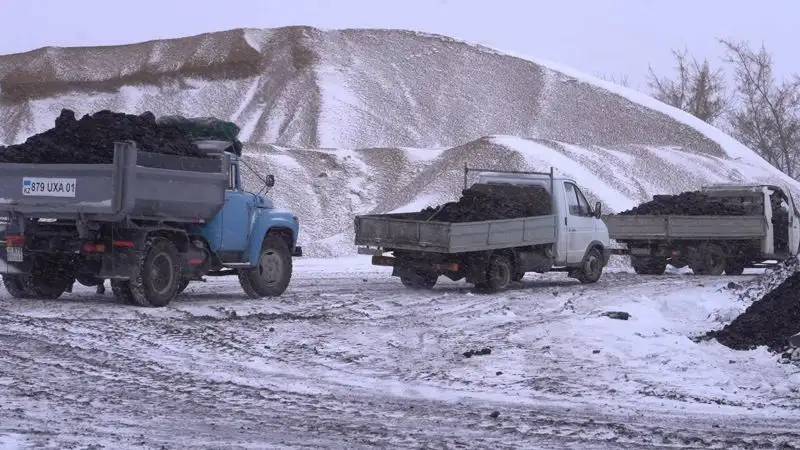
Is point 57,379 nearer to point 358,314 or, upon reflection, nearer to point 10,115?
point 358,314

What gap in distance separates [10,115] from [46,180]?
54255 millimetres

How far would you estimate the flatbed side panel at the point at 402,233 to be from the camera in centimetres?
1812

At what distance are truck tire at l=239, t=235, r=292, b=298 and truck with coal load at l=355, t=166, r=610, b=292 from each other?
6.50 feet

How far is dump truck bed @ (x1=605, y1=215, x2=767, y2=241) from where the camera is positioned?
81.5 ft

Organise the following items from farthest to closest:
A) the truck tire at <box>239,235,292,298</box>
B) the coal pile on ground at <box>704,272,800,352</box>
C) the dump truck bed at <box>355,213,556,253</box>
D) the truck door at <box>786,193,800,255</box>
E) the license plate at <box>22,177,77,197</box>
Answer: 1. the truck door at <box>786,193,800,255</box>
2. the dump truck bed at <box>355,213,556,253</box>
3. the truck tire at <box>239,235,292,298</box>
4. the license plate at <box>22,177,77,197</box>
5. the coal pile on ground at <box>704,272,800,352</box>

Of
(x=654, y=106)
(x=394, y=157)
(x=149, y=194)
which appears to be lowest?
(x=149, y=194)

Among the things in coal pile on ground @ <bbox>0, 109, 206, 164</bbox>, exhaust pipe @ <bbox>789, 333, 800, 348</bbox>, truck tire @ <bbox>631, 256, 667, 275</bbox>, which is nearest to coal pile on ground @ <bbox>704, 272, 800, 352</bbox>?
exhaust pipe @ <bbox>789, 333, 800, 348</bbox>

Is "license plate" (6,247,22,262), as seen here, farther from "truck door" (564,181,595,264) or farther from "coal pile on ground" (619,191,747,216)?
"coal pile on ground" (619,191,747,216)

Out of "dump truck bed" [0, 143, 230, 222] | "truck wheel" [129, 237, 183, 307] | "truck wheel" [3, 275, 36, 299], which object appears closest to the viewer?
"dump truck bed" [0, 143, 230, 222]

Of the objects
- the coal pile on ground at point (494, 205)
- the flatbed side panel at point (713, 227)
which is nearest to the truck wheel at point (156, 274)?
the coal pile on ground at point (494, 205)

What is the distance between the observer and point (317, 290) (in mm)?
19281

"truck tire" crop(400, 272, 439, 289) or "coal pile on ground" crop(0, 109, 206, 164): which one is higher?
"coal pile on ground" crop(0, 109, 206, 164)

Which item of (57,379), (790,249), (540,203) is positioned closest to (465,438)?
(57,379)

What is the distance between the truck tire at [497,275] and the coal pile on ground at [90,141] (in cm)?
579
